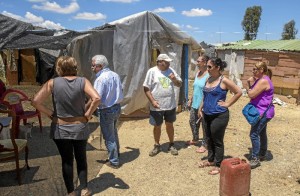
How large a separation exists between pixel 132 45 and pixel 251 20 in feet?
96.6

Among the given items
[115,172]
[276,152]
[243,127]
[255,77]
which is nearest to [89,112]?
[115,172]

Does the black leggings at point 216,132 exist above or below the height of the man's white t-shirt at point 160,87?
below

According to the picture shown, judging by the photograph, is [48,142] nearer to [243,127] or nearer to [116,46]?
[116,46]

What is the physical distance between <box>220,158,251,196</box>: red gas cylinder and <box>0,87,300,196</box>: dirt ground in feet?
1.38

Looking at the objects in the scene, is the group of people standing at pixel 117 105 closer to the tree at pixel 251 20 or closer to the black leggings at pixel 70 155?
the black leggings at pixel 70 155

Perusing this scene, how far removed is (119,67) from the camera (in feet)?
26.7

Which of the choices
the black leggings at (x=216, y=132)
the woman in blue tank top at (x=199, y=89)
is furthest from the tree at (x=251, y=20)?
the black leggings at (x=216, y=132)

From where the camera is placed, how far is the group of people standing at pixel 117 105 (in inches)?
135

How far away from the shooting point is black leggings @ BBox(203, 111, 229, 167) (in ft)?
14.6

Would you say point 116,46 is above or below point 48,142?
above

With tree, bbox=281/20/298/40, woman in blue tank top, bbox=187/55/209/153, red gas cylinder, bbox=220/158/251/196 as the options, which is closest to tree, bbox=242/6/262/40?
tree, bbox=281/20/298/40

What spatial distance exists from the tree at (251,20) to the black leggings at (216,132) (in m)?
31.4

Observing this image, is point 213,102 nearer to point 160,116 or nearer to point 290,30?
point 160,116

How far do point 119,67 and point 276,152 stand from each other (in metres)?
4.33
